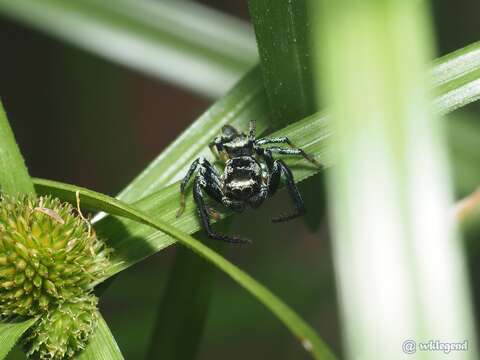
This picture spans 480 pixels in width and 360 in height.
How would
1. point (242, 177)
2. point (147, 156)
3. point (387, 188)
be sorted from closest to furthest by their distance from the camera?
point (387, 188) < point (242, 177) < point (147, 156)

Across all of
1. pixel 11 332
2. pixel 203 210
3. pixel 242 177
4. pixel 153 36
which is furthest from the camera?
pixel 153 36

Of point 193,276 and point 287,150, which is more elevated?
point 287,150

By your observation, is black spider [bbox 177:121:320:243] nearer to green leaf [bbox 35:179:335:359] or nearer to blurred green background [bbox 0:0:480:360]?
green leaf [bbox 35:179:335:359]

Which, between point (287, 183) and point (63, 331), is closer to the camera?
point (63, 331)

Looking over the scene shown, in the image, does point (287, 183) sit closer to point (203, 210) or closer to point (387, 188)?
point (203, 210)

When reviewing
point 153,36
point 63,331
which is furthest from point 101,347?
point 153,36

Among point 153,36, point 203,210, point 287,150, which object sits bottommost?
point 203,210

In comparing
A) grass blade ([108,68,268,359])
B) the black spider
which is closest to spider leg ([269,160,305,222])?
the black spider

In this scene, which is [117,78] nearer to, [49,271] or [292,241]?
[292,241]
